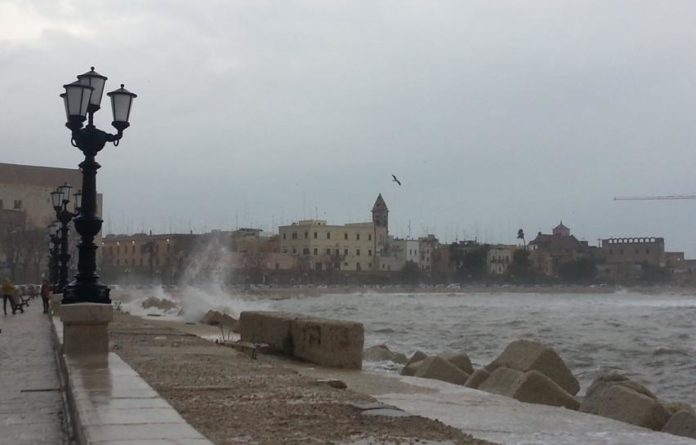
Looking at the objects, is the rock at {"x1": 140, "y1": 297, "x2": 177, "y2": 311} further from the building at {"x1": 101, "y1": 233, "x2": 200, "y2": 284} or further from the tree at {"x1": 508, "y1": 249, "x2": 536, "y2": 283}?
the tree at {"x1": 508, "y1": 249, "x2": 536, "y2": 283}

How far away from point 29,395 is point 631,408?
7.24 metres

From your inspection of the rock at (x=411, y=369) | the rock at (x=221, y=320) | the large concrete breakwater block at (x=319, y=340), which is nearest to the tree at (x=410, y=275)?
the rock at (x=221, y=320)

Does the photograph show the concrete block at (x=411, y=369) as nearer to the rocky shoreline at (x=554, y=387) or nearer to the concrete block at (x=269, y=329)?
the rocky shoreline at (x=554, y=387)

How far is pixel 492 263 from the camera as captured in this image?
590ft

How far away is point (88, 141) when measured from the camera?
1320 cm

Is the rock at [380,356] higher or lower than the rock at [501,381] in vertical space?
lower

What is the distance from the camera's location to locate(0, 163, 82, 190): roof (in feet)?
380

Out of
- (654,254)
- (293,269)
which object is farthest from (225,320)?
(654,254)

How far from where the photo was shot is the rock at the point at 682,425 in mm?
10406

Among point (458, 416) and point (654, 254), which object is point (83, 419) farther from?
point (654, 254)

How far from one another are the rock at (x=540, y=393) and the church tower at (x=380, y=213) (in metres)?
166

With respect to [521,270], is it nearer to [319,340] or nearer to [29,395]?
[319,340]

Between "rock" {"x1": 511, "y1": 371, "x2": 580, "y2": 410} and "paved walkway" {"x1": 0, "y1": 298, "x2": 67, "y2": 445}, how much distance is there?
20.8 feet

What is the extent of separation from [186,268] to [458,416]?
118117 mm
